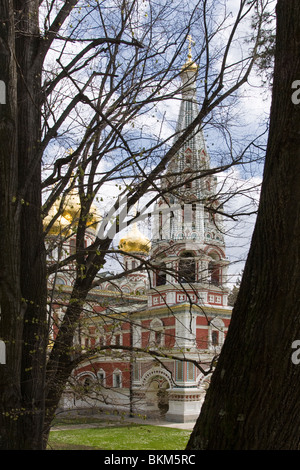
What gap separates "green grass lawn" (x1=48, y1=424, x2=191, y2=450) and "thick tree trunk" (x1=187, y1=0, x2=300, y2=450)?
44.2 feet

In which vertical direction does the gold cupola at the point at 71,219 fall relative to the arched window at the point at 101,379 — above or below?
above

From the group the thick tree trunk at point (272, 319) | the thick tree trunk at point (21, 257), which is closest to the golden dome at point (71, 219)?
the thick tree trunk at point (21, 257)

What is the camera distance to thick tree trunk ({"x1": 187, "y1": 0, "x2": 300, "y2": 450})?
242 cm

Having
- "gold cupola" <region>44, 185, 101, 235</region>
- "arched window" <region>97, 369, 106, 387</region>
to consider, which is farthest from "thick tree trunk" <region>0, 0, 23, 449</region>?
"arched window" <region>97, 369, 106, 387</region>

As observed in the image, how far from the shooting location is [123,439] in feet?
58.5

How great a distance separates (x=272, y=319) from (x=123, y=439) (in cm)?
1684

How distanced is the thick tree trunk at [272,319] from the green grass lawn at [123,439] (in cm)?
1347

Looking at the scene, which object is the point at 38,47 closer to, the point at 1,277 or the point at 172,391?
the point at 1,277

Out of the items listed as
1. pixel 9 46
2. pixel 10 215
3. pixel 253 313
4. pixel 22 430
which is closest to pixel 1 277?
pixel 10 215

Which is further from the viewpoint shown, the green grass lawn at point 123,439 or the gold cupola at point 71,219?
the green grass lawn at point 123,439

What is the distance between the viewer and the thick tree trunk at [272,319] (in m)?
2.42

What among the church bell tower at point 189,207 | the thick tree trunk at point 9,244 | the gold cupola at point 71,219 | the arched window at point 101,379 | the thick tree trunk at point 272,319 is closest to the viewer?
the thick tree trunk at point 272,319

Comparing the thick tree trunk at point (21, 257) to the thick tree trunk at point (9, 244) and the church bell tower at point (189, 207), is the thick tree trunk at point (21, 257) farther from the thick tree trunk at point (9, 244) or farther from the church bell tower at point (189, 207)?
the church bell tower at point (189, 207)

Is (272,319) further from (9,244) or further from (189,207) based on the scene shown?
(189,207)
